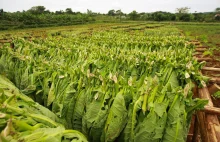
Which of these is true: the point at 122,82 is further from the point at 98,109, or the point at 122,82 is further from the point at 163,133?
the point at 163,133

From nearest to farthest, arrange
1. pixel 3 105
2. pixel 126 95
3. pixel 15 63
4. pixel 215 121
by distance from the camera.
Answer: pixel 3 105
pixel 215 121
pixel 126 95
pixel 15 63

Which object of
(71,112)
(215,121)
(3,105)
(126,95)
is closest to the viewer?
(3,105)

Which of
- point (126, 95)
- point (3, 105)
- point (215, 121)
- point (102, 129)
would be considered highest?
point (3, 105)

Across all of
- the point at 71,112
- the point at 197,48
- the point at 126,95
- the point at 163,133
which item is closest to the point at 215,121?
the point at 163,133

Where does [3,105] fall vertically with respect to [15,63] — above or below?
above

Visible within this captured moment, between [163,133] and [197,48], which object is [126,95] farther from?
[197,48]

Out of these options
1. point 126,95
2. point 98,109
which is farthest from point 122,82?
point 98,109

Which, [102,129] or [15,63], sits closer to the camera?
[102,129]

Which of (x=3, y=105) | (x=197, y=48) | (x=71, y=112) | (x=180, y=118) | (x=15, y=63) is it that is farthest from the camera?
(x=197, y=48)

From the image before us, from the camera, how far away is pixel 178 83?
112 inches

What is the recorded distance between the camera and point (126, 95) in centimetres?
203

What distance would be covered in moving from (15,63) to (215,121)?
3756 millimetres

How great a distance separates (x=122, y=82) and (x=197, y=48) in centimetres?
427

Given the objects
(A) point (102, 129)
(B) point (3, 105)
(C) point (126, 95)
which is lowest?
(A) point (102, 129)
